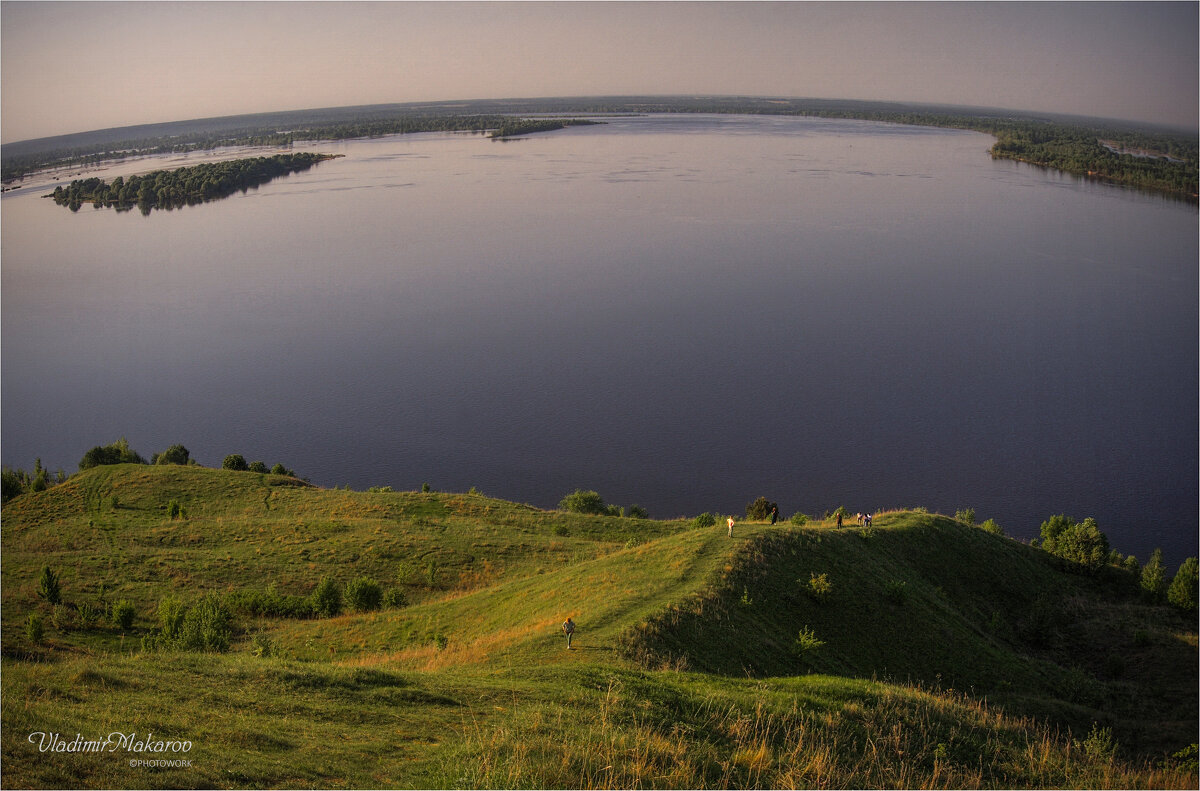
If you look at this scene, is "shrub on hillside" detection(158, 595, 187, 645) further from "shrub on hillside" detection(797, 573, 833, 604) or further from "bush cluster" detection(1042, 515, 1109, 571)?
"bush cluster" detection(1042, 515, 1109, 571)

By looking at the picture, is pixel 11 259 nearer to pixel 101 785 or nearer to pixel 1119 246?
pixel 101 785

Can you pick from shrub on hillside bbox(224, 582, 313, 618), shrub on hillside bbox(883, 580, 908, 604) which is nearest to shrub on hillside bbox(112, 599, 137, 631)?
shrub on hillside bbox(224, 582, 313, 618)

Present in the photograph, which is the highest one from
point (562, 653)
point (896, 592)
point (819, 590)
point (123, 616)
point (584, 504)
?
point (562, 653)

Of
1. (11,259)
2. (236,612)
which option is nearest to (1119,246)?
(236,612)

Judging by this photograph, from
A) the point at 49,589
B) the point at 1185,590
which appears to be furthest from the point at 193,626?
the point at 1185,590

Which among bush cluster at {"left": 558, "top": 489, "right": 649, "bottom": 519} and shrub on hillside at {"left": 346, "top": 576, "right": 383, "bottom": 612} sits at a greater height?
shrub on hillside at {"left": 346, "top": 576, "right": 383, "bottom": 612}

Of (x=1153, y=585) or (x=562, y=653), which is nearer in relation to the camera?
(x=562, y=653)

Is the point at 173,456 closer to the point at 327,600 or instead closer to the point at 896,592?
the point at 327,600
